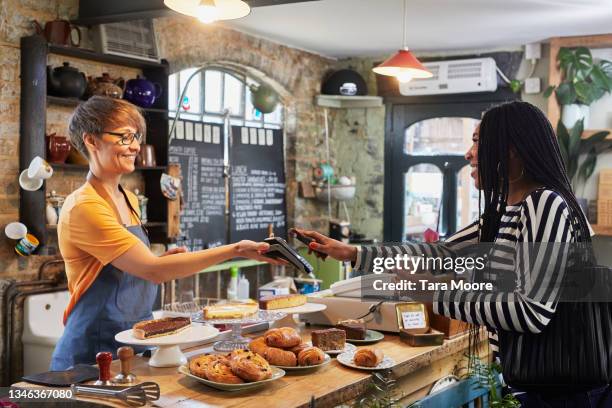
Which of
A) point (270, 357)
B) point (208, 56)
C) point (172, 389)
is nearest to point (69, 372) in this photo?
point (172, 389)

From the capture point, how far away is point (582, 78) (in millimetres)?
6137

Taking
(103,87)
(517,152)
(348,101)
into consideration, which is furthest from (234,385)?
(348,101)

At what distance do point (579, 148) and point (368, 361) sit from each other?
449 cm

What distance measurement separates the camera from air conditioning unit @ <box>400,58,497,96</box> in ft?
21.3

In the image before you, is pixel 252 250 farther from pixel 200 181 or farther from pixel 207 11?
pixel 200 181

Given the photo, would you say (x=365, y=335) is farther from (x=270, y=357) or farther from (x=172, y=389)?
(x=172, y=389)

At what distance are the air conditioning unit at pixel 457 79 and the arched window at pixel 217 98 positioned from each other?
4.47ft

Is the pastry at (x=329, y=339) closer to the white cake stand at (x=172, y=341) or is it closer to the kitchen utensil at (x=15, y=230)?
the white cake stand at (x=172, y=341)

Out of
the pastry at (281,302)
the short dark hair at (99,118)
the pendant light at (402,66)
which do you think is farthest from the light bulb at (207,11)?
the pendant light at (402,66)

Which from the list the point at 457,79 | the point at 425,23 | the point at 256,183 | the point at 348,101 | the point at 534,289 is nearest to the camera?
the point at 534,289

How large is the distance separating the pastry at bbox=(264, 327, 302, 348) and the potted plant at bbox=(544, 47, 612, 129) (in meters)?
4.54

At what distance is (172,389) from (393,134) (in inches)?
210

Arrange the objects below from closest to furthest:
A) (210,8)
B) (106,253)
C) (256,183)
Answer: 1. (106,253)
2. (210,8)
3. (256,183)

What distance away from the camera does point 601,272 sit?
1829 millimetres
